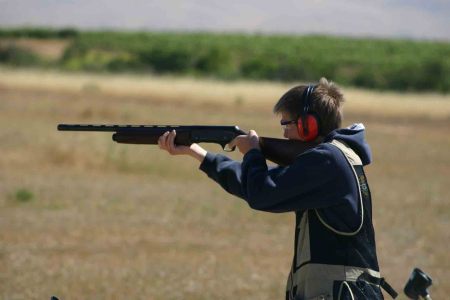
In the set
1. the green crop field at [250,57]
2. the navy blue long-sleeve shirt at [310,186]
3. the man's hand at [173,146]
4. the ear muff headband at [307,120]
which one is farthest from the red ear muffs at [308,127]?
the green crop field at [250,57]

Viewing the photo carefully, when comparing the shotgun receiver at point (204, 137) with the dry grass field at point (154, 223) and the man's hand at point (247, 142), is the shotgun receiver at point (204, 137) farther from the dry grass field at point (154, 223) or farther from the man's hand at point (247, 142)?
the dry grass field at point (154, 223)

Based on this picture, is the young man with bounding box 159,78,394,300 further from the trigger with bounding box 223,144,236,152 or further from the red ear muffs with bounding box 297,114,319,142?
the trigger with bounding box 223,144,236,152

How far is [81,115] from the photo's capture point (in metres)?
29.6

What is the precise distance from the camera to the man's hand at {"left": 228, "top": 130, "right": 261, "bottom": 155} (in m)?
4.41

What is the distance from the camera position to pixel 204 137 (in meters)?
4.75

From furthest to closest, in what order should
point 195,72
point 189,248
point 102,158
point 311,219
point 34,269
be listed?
point 195,72
point 102,158
point 189,248
point 34,269
point 311,219

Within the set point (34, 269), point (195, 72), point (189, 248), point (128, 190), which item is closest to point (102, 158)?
point (128, 190)

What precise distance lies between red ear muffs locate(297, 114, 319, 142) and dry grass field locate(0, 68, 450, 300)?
4907 millimetres

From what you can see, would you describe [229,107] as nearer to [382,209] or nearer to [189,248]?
[382,209]

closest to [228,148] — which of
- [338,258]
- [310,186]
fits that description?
[310,186]

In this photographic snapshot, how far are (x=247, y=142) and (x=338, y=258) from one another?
713mm

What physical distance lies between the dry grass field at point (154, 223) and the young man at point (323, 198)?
16.1 ft

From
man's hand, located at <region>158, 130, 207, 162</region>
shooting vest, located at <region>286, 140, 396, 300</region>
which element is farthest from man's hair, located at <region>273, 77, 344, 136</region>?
man's hand, located at <region>158, 130, 207, 162</region>

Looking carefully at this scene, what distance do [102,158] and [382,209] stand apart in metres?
5.80
